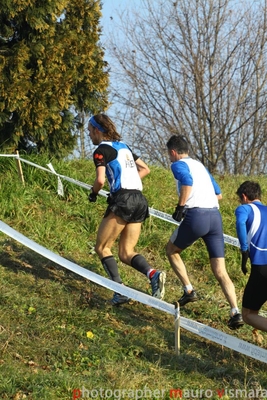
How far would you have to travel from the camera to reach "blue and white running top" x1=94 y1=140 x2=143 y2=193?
23.4 feet

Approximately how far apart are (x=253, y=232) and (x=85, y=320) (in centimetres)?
194

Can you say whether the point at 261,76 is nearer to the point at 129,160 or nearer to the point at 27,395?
the point at 129,160

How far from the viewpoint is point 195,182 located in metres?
7.10

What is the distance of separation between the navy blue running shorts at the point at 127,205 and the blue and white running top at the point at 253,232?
1.35 m

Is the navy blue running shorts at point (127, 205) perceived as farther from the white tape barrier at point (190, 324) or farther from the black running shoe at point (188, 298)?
the black running shoe at point (188, 298)

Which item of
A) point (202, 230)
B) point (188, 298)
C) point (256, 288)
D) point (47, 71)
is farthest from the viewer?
point (47, 71)

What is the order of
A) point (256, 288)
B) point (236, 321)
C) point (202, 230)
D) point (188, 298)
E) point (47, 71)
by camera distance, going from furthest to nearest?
point (47, 71), point (188, 298), point (202, 230), point (236, 321), point (256, 288)

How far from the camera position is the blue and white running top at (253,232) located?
6.12 meters

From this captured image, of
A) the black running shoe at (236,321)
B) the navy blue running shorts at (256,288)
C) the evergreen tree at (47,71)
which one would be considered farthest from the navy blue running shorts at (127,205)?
the evergreen tree at (47,71)

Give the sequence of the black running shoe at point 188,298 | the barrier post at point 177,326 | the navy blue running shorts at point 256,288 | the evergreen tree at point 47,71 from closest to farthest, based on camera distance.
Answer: the navy blue running shorts at point 256,288 → the barrier post at point 177,326 → the black running shoe at point 188,298 → the evergreen tree at point 47,71

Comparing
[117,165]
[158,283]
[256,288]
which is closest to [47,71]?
[117,165]

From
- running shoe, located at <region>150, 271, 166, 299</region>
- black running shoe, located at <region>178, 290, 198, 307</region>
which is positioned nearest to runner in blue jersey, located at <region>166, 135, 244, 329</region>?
black running shoe, located at <region>178, 290, 198, 307</region>

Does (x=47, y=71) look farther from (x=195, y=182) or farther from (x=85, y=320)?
(x=85, y=320)

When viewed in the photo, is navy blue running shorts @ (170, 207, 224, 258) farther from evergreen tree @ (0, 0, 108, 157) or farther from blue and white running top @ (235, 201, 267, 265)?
evergreen tree @ (0, 0, 108, 157)
